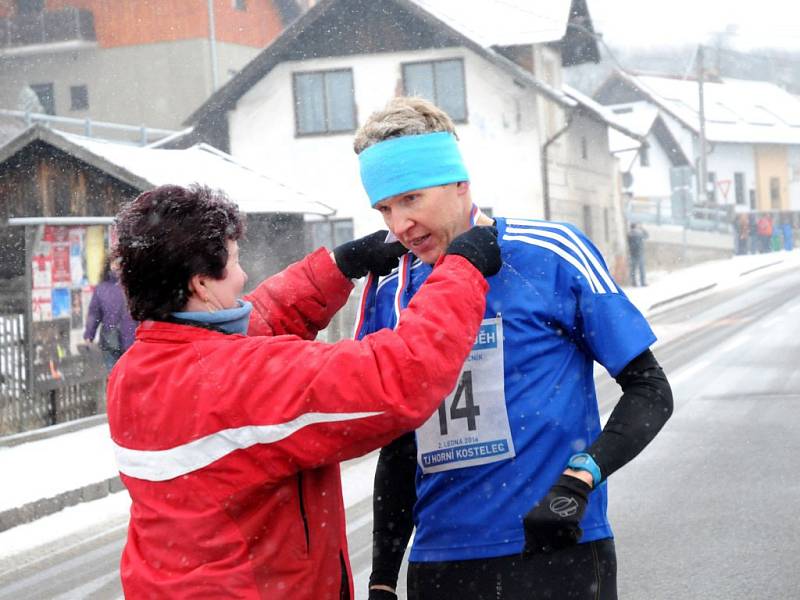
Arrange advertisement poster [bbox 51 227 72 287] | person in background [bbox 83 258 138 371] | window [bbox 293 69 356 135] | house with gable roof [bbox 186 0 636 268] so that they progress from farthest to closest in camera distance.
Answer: window [bbox 293 69 356 135]
house with gable roof [bbox 186 0 636 268]
advertisement poster [bbox 51 227 72 287]
person in background [bbox 83 258 138 371]

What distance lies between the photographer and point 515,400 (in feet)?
8.68

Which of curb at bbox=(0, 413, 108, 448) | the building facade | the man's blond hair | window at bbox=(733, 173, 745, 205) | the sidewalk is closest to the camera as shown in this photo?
the man's blond hair

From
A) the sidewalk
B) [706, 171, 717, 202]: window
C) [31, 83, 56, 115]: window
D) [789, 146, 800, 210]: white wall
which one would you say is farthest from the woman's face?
[789, 146, 800, 210]: white wall

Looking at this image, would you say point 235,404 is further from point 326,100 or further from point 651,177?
point 651,177

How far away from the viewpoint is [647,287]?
32406 millimetres

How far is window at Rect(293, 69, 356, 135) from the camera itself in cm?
→ 3000

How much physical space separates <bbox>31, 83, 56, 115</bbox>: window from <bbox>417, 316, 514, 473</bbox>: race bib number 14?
45456 mm

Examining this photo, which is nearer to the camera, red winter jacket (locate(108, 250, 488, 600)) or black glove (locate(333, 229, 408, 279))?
red winter jacket (locate(108, 250, 488, 600))

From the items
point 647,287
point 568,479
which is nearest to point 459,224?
point 568,479

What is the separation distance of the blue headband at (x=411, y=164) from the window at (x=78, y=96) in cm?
4488

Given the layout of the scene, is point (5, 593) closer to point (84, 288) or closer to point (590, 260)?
point (590, 260)

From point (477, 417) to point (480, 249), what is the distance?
41 cm

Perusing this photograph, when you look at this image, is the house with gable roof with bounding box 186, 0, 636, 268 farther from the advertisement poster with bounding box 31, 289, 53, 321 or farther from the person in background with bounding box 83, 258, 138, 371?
the person in background with bounding box 83, 258, 138, 371

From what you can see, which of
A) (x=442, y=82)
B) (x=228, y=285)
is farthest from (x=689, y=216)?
(x=228, y=285)
